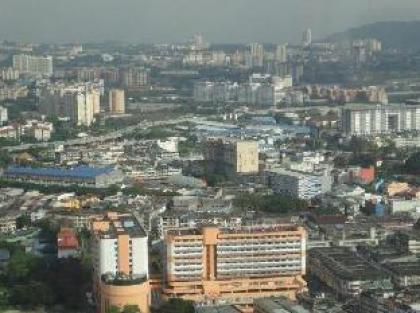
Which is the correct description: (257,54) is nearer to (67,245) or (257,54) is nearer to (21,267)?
(67,245)

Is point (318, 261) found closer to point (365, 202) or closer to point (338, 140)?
point (365, 202)

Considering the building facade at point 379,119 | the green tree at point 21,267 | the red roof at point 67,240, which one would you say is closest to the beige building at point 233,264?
the green tree at point 21,267

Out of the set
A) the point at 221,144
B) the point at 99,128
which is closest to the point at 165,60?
the point at 99,128

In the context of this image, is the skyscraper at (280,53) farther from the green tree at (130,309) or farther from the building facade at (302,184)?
the green tree at (130,309)

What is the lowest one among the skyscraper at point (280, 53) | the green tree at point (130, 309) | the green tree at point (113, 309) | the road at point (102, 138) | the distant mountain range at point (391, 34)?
the green tree at point (113, 309)

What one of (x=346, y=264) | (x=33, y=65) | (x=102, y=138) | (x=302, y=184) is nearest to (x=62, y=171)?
(x=302, y=184)

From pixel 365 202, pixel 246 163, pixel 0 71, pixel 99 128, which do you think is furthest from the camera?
pixel 0 71
